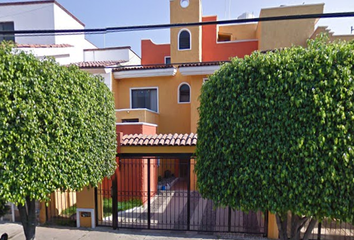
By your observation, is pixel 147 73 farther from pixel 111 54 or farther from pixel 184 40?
pixel 111 54

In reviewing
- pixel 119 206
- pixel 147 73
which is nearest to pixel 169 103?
pixel 147 73

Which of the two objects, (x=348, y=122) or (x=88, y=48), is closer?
→ (x=348, y=122)

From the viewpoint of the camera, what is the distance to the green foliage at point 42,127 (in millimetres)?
2725

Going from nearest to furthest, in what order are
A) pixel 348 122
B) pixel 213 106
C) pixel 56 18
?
1. pixel 348 122
2. pixel 213 106
3. pixel 56 18

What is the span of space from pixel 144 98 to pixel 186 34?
189 inches

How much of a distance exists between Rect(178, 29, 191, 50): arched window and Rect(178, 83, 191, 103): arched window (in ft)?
8.04

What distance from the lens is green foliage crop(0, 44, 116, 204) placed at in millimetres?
2725

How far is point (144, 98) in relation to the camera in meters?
11.2

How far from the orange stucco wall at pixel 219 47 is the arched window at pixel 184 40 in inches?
51.1

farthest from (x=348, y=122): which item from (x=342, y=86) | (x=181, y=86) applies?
(x=181, y=86)

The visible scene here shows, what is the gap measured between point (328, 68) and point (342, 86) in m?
0.33

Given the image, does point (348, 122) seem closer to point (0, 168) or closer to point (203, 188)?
point (203, 188)

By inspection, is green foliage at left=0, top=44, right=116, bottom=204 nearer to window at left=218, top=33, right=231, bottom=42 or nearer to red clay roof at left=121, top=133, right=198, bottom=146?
red clay roof at left=121, top=133, right=198, bottom=146

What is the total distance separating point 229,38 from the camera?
518 inches
